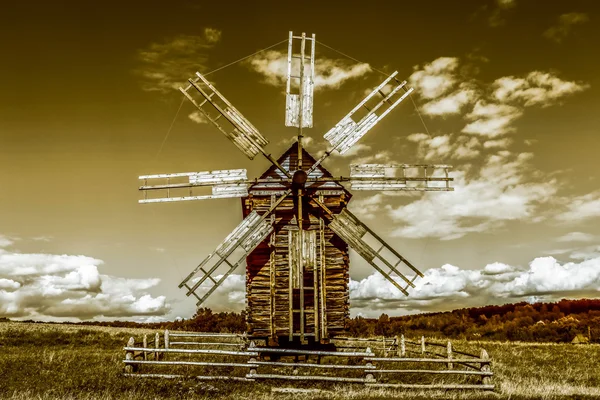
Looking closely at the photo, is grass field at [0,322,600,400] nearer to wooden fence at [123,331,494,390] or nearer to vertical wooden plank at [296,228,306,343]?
wooden fence at [123,331,494,390]

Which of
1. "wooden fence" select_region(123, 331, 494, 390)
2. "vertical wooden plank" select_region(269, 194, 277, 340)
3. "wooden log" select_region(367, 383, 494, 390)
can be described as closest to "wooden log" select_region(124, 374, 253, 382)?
"wooden fence" select_region(123, 331, 494, 390)

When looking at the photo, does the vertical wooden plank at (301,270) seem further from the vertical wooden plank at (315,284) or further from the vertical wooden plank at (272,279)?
the vertical wooden plank at (272,279)

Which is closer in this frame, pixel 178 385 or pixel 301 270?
pixel 178 385

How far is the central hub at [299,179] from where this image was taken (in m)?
18.5

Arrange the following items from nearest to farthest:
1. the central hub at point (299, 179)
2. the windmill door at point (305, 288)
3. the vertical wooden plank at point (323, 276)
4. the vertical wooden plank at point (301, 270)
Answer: the vertical wooden plank at point (301, 270) → the windmill door at point (305, 288) → the vertical wooden plank at point (323, 276) → the central hub at point (299, 179)

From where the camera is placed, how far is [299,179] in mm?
18484

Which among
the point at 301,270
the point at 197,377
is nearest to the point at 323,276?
the point at 301,270

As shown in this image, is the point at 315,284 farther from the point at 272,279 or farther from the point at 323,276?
the point at 272,279

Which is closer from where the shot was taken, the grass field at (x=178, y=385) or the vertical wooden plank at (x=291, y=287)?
the grass field at (x=178, y=385)

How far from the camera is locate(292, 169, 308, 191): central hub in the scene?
18.5m

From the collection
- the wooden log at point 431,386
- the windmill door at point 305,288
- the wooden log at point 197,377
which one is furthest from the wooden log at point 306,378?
the windmill door at point 305,288

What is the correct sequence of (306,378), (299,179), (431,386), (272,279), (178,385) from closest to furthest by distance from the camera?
(178,385), (431,386), (306,378), (299,179), (272,279)

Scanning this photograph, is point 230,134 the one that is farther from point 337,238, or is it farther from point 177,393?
point 177,393

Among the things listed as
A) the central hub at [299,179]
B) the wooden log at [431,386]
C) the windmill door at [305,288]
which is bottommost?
the wooden log at [431,386]
